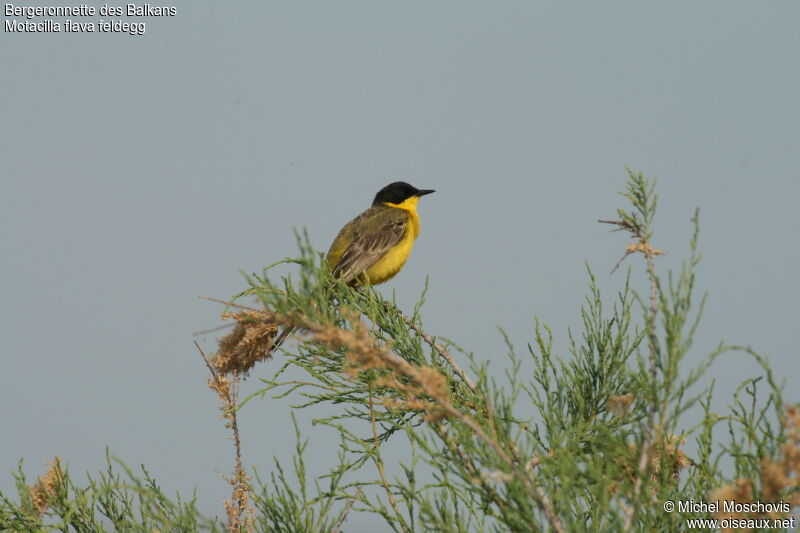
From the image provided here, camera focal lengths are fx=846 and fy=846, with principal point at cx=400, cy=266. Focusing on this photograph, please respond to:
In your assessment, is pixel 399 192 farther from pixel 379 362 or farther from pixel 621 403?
pixel 379 362

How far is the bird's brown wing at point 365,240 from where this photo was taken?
32.5ft

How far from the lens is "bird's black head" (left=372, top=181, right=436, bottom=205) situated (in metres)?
12.6

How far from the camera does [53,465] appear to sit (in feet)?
19.6

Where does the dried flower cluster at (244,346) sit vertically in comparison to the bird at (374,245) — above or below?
below

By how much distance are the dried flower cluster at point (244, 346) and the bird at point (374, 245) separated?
331cm

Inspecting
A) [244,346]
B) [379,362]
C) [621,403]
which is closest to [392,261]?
[244,346]

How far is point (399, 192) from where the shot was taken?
12.6m

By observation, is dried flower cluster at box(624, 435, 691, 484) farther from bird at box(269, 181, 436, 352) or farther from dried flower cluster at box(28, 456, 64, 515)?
bird at box(269, 181, 436, 352)

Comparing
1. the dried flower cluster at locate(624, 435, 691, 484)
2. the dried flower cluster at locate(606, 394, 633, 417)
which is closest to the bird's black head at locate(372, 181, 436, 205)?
the dried flower cluster at locate(624, 435, 691, 484)

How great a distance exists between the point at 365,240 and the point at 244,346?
4.45 meters

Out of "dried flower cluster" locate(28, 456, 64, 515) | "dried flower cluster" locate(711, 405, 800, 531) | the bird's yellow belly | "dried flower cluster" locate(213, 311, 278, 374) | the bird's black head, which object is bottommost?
"dried flower cluster" locate(711, 405, 800, 531)

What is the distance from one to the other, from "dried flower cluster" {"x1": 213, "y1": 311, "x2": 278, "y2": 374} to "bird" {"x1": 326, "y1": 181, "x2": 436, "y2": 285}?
3.33 m

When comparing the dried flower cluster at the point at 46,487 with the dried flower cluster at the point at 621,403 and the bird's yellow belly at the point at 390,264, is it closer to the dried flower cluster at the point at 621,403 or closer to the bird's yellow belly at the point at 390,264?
the dried flower cluster at the point at 621,403

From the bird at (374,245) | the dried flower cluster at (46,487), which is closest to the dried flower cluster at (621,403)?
the dried flower cluster at (46,487)
